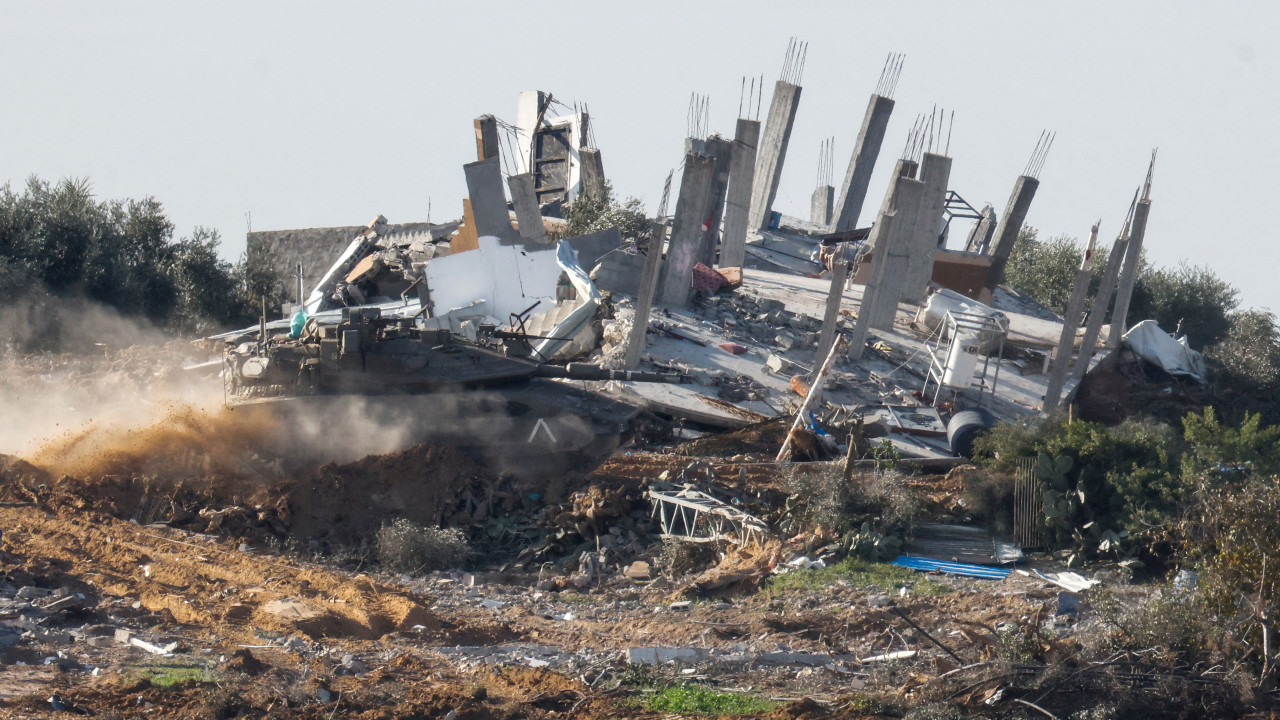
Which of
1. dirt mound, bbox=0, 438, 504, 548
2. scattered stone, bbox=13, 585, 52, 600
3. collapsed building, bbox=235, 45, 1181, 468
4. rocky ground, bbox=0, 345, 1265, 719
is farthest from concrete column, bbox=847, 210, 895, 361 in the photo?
scattered stone, bbox=13, 585, 52, 600

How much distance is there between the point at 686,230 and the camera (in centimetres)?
2753

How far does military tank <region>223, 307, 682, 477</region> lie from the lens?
1922 cm

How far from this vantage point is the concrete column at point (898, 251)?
2708 cm

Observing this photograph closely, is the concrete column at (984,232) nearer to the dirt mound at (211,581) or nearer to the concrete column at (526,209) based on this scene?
the concrete column at (526,209)

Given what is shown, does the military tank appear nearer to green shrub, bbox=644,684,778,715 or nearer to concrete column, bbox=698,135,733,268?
green shrub, bbox=644,684,778,715

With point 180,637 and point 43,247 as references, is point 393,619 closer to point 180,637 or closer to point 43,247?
point 180,637

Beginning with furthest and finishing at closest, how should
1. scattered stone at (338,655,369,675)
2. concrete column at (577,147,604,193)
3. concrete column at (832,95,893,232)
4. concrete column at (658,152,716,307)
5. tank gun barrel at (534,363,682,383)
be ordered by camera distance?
1. concrete column at (832,95,893,232)
2. concrete column at (577,147,604,193)
3. concrete column at (658,152,716,307)
4. tank gun barrel at (534,363,682,383)
5. scattered stone at (338,655,369,675)

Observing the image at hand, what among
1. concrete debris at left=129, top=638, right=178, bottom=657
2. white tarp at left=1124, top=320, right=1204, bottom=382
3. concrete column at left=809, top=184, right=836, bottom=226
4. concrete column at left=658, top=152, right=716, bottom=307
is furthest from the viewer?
concrete column at left=809, top=184, right=836, bottom=226

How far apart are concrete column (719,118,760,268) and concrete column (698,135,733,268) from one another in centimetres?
24

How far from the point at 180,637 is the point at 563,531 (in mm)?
6707

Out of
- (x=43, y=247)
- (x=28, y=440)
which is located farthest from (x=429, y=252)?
(x=28, y=440)

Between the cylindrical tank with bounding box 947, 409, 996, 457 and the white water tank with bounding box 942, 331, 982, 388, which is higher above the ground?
the white water tank with bounding box 942, 331, 982, 388

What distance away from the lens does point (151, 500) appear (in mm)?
17906

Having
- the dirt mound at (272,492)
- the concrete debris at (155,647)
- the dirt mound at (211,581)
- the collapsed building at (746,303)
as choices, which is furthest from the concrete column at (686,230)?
the concrete debris at (155,647)
